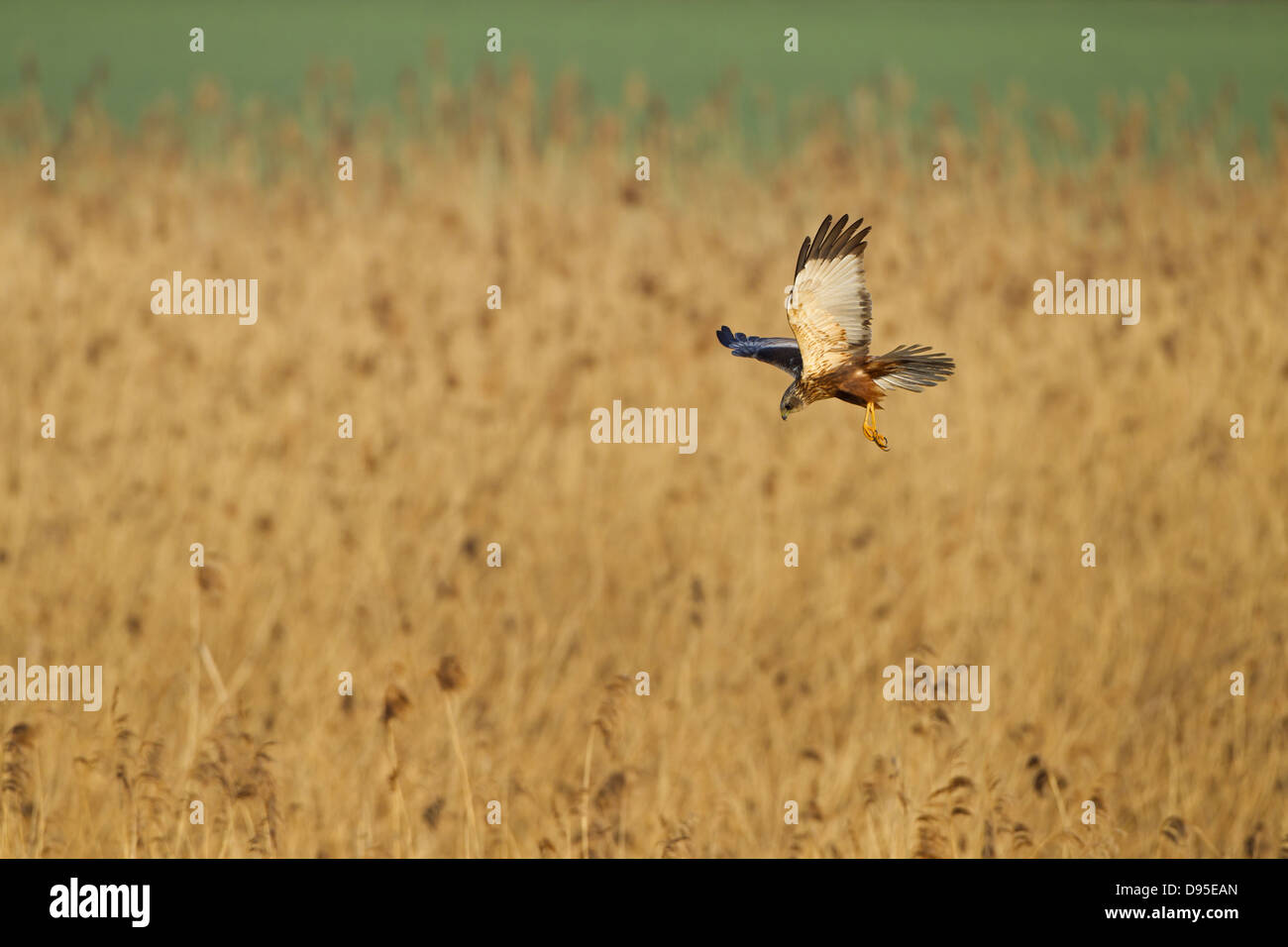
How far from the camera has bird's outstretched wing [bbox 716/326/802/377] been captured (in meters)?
1.77

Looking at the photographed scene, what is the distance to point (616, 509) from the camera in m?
5.80

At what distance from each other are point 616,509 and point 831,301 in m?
4.13

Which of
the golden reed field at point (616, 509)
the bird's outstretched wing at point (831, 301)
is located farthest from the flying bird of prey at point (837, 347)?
the golden reed field at point (616, 509)

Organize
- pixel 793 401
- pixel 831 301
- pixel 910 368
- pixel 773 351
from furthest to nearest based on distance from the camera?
pixel 773 351 < pixel 831 301 < pixel 793 401 < pixel 910 368

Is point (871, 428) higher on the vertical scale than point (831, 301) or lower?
lower

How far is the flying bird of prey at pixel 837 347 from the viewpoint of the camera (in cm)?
147

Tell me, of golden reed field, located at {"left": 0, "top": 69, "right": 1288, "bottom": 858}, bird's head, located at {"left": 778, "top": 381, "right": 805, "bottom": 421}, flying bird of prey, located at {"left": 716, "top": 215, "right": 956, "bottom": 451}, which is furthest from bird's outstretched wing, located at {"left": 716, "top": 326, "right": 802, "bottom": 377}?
golden reed field, located at {"left": 0, "top": 69, "right": 1288, "bottom": 858}

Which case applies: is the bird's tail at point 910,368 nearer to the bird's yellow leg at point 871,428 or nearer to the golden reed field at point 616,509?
the bird's yellow leg at point 871,428

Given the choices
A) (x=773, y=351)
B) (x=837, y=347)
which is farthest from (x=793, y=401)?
(x=773, y=351)

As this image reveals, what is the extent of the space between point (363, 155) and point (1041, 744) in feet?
20.2

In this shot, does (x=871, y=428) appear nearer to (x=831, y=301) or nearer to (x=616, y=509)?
(x=831, y=301)

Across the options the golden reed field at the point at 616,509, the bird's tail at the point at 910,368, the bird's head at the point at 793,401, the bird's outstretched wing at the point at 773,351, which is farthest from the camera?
the golden reed field at the point at 616,509

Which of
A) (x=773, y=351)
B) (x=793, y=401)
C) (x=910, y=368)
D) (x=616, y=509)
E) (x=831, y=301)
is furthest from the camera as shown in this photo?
(x=616, y=509)

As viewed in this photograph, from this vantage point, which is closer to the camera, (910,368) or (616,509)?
(910,368)
